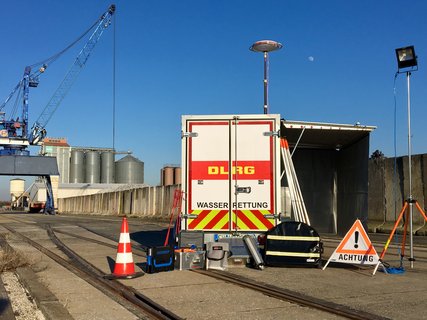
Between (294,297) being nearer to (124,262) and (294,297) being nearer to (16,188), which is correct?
(124,262)

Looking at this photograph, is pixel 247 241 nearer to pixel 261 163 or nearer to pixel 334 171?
pixel 261 163

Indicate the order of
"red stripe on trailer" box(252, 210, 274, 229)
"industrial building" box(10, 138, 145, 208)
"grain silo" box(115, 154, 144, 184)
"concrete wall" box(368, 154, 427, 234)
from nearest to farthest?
1. "red stripe on trailer" box(252, 210, 274, 229)
2. "concrete wall" box(368, 154, 427, 234)
3. "industrial building" box(10, 138, 145, 208)
4. "grain silo" box(115, 154, 144, 184)

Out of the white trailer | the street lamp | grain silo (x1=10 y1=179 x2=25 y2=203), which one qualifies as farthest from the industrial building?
the white trailer

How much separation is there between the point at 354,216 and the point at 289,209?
82.0 inches

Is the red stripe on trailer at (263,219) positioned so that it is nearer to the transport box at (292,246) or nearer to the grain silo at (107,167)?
the transport box at (292,246)

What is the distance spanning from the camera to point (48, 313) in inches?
233

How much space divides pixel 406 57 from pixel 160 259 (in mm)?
6333

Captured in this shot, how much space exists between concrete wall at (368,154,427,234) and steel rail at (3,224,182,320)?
40.7 ft

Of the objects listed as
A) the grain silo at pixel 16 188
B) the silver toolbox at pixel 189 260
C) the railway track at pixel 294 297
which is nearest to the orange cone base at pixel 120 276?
the silver toolbox at pixel 189 260

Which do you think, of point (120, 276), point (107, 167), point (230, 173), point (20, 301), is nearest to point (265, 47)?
point (230, 173)

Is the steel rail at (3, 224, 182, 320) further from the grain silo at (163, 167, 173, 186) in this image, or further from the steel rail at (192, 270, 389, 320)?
the grain silo at (163, 167, 173, 186)

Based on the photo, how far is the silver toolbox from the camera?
930 centimetres

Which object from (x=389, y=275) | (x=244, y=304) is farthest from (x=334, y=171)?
(x=244, y=304)

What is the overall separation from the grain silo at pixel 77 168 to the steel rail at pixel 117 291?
379 feet
